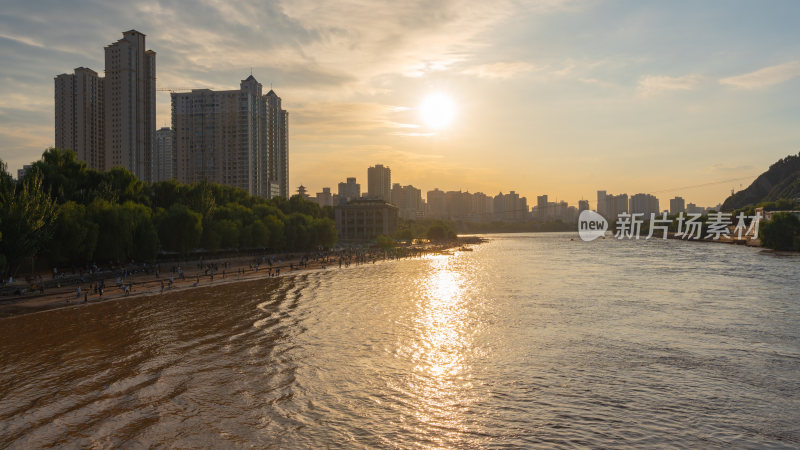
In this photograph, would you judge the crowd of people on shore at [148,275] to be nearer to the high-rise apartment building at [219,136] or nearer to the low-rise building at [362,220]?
the high-rise apartment building at [219,136]

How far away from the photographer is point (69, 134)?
128 meters

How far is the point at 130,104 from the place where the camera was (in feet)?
412

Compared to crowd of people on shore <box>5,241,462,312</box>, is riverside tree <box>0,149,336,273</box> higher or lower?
higher

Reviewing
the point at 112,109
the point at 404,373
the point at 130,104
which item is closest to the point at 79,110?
the point at 112,109

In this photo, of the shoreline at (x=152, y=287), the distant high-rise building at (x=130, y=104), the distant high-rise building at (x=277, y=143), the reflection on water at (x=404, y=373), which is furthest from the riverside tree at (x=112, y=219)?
the distant high-rise building at (x=277, y=143)

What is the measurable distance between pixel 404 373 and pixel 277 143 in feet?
543

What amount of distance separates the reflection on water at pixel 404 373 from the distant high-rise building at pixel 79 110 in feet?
357

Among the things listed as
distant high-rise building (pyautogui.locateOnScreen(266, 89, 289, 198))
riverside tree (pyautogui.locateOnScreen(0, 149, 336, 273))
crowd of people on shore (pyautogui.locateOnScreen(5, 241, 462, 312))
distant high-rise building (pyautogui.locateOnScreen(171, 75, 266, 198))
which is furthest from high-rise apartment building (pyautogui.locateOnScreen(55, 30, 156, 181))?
crowd of people on shore (pyautogui.locateOnScreen(5, 241, 462, 312))

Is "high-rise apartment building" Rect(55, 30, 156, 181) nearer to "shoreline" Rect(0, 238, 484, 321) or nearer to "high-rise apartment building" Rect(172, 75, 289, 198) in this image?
"high-rise apartment building" Rect(172, 75, 289, 198)

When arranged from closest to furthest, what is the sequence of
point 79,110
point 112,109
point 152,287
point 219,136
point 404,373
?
point 404,373
point 152,287
point 79,110
point 112,109
point 219,136

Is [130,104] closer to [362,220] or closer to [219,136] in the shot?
[219,136]

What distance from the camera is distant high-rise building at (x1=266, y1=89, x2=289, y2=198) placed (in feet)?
565

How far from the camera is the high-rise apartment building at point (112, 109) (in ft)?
407

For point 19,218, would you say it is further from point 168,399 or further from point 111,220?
point 168,399
